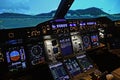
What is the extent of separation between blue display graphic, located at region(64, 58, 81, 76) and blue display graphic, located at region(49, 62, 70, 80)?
0.45 ft

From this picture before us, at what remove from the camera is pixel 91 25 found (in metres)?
4.15

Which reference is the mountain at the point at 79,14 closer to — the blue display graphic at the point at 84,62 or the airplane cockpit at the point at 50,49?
the airplane cockpit at the point at 50,49

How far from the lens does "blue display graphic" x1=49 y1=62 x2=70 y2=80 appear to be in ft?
9.21

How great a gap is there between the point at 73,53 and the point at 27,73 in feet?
3.46

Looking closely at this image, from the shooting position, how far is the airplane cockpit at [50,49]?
2.65 meters

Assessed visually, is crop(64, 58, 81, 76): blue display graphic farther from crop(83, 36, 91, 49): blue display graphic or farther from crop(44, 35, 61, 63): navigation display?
crop(83, 36, 91, 49): blue display graphic

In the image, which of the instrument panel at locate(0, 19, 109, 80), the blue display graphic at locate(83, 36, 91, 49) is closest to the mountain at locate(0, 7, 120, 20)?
the instrument panel at locate(0, 19, 109, 80)

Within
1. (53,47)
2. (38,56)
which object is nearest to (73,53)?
(53,47)

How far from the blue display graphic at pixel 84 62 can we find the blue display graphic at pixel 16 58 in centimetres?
105

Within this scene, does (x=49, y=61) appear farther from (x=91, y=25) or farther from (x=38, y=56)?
(x=91, y=25)

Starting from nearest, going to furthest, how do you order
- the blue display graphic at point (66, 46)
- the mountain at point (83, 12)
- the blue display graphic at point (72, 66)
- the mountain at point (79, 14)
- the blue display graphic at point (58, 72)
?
the blue display graphic at point (58, 72) → the blue display graphic at point (72, 66) → the blue display graphic at point (66, 46) → the mountain at point (79, 14) → the mountain at point (83, 12)

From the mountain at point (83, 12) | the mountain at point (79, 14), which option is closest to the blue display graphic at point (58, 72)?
the mountain at point (79, 14)

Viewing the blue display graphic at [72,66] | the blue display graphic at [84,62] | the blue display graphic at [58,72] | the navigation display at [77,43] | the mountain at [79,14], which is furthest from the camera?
the mountain at [79,14]

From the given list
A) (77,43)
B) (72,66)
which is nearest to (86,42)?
(77,43)
